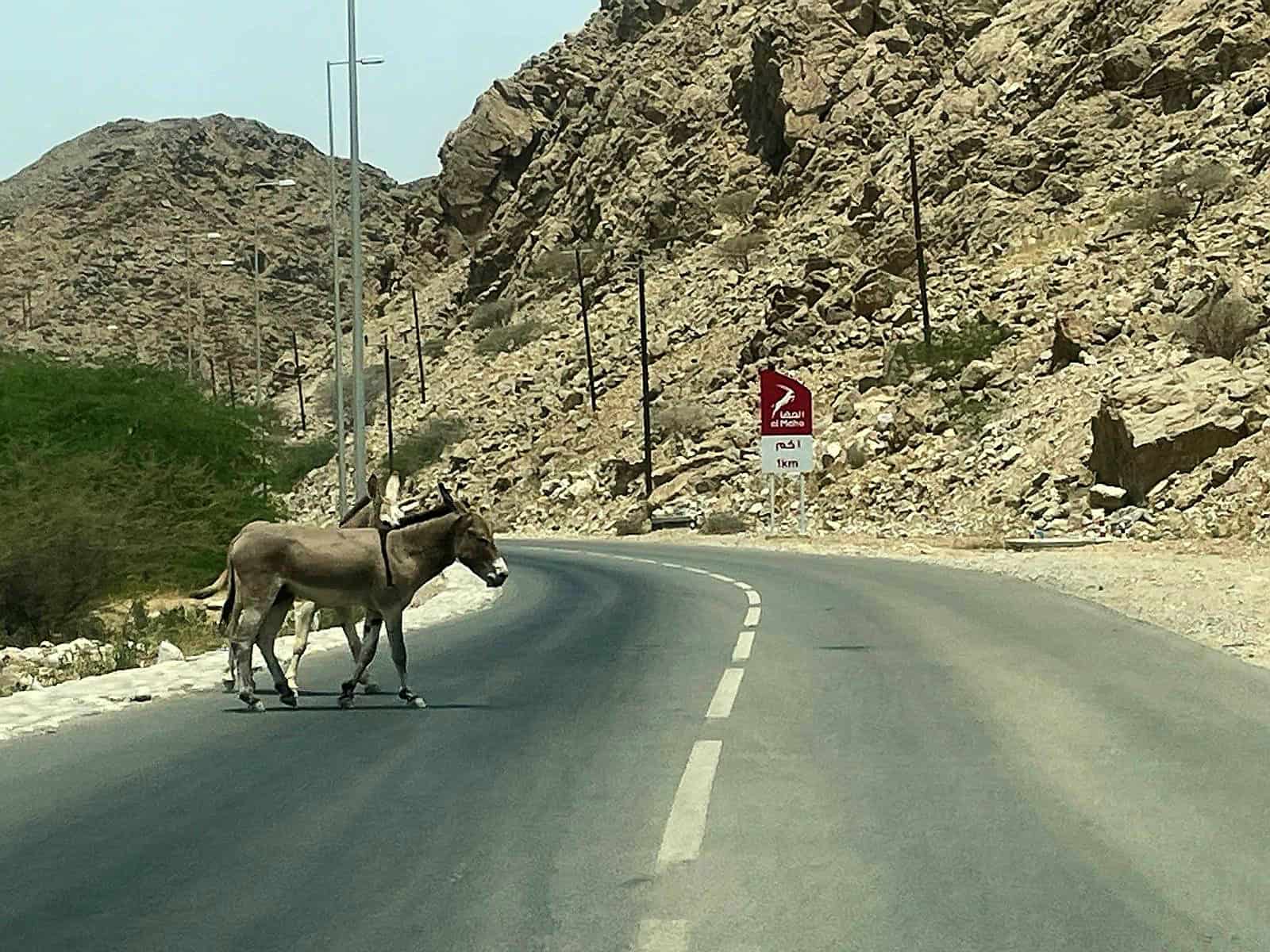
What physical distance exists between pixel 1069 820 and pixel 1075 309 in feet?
166

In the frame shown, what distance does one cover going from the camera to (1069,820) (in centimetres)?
739

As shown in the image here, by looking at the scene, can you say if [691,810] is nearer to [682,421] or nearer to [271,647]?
[271,647]

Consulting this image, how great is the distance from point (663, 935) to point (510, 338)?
8813cm

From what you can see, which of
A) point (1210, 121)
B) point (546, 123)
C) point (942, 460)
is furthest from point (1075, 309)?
point (546, 123)

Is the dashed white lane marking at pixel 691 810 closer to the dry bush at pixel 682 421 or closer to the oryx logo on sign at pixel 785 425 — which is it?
the oryx logo on sign at pixel 785 425

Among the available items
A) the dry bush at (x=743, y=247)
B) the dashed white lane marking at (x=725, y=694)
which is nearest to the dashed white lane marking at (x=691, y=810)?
the dashed white lane marking at (x=725, y=694)

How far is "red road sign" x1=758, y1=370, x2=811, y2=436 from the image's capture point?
157ft

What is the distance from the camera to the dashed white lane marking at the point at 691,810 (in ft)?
22.2

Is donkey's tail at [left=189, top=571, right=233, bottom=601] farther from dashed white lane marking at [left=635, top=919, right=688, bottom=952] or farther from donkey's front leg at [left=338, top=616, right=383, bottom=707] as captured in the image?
dashed white lane marking at [left=635, top=919, right=688, bottom=952]

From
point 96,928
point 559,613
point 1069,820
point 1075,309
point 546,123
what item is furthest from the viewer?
point 546,123

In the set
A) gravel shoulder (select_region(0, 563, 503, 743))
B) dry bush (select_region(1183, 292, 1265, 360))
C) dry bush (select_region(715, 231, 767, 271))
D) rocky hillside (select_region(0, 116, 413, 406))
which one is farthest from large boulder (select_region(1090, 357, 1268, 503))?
rocky hillside (select_region(0, 116, 413, 406))

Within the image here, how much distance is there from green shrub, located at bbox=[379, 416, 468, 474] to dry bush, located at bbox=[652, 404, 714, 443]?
1827 cm

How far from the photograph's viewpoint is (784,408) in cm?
4816

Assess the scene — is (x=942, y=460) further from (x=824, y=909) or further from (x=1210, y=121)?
(x=824, y=909)
